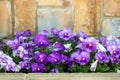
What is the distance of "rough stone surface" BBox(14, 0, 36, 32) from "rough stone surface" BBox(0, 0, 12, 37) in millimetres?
63

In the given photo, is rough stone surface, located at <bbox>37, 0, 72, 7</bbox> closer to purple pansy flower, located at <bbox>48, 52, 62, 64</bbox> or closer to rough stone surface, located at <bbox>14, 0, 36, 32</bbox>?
rough stone surface, located at <bbox>14, 0, 36, 32</bbox>

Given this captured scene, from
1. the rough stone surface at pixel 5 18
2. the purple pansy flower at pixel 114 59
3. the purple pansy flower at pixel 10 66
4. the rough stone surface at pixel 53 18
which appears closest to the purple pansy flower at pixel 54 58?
the purple pansy flower at pixel 10 66

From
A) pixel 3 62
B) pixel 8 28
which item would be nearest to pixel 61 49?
pixel 3 62

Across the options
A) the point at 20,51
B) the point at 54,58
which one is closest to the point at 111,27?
the point at 54,58

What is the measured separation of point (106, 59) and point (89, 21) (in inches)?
23.8

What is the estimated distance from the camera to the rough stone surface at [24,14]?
355 centimetres

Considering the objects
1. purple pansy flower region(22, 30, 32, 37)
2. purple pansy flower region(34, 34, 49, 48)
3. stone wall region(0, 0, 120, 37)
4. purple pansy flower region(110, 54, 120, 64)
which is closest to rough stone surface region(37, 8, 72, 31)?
stone wall region(0, 0, 120, 37)

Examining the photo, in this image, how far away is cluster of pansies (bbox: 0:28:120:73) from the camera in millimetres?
3057

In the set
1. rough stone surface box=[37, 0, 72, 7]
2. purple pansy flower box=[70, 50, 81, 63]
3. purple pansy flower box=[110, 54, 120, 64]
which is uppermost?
rough stone surface box=[37, 0, 72, 7]

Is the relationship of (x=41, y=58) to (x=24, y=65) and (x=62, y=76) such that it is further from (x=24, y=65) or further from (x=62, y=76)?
(x=62, y=76)

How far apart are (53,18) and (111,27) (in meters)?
0.53

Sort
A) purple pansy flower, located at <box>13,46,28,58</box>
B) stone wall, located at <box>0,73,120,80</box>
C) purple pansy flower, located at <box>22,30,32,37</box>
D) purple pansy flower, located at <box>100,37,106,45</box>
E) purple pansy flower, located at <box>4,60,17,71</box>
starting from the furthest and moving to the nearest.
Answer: purple pansy flower, located at <box>22,30,32,37</box>
purple pansy flower, located at <box>100,37,106,45</box>
purple pansy flower, located at <box>13,46,28,58</box>
purple pansy flower, located at <box>4,60,17,71</box>
stone wall, located at <box>0,73,120,80</box>

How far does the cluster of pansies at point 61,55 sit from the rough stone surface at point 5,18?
0.36 meters

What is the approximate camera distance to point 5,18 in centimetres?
358
